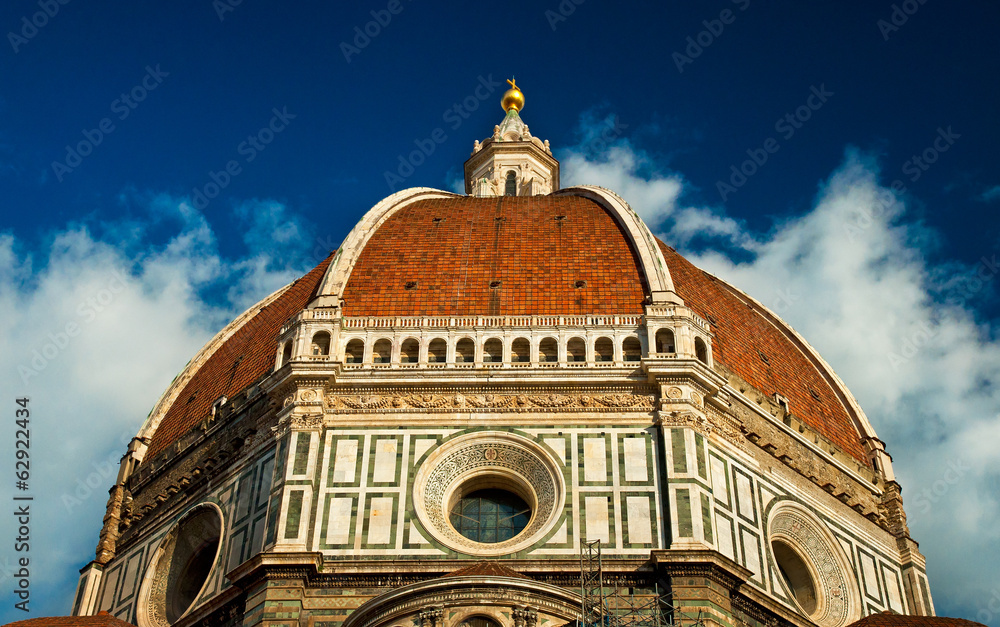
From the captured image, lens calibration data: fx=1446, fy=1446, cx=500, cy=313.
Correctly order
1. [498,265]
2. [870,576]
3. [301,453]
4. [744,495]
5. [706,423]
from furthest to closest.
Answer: [498,265]
[870,576]
[706,423]
[744,495]
[301,453]

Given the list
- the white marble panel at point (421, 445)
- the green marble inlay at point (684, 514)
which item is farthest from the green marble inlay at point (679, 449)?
the white marble panel at point (421, 445)

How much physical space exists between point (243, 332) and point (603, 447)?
12541 mm

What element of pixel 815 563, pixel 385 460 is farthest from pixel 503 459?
pixel 815 563

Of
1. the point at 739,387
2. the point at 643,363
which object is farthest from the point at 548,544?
the point at 739,387

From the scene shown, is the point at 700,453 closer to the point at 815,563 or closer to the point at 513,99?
the point at 815,563

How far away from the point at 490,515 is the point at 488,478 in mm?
773

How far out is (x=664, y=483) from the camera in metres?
29.5

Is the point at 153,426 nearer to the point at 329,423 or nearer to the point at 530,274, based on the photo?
the point at 329,423

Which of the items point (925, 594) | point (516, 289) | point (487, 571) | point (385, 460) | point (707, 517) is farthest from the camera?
point (516, 289)

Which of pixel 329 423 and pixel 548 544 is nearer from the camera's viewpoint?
pixel 548 544

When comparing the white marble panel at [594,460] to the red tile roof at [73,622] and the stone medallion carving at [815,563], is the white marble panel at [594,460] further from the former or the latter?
the red tile roof at [73,622]

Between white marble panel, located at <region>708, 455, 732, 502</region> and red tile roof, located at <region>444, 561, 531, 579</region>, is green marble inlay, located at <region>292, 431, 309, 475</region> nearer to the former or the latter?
red tile roof, located at <region>444, 561, 531, 579</region>

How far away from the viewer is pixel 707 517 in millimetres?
29062

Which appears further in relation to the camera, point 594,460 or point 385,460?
point 385,460
